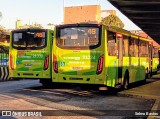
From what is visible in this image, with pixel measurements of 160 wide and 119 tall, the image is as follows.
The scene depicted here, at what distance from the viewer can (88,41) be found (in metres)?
15.6

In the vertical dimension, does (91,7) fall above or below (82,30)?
above

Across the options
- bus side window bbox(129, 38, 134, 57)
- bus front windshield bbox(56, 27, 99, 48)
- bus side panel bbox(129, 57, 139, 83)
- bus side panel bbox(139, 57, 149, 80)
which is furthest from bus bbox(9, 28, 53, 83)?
bus side panel bbox(139, 57, 149, 80)

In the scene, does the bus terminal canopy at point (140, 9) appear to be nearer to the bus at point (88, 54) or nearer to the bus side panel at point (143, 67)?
the bus at point (88, 54)

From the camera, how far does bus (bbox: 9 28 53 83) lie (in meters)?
17.7

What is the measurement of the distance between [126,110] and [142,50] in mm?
11283

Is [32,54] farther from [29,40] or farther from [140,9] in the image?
[140,9]

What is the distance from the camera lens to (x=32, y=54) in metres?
17.9

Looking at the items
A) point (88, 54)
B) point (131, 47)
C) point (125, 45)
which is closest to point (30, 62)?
point (88, 54)

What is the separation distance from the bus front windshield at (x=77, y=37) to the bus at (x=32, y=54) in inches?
65.9

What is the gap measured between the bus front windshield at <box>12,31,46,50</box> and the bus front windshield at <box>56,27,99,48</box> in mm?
1788

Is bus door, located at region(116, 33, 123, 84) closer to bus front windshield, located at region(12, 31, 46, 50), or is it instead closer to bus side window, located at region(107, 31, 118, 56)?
bus side window, located at region(107, 31, 118, 56)

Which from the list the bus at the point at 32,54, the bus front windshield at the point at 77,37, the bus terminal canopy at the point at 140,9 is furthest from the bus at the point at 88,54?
the bus at the point at 32,54

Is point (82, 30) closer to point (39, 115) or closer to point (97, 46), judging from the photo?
point (97, 46)

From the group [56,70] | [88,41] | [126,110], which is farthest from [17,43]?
[126,110]
